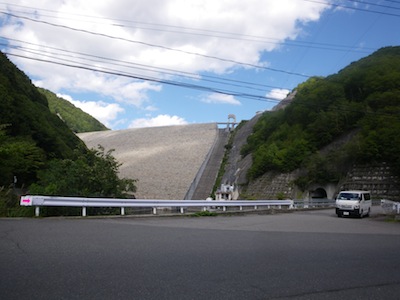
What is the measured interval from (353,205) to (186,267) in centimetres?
1654

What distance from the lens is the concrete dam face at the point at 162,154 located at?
45.6m

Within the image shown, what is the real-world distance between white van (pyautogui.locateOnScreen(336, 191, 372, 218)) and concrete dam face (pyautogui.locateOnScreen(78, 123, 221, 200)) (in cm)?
1468

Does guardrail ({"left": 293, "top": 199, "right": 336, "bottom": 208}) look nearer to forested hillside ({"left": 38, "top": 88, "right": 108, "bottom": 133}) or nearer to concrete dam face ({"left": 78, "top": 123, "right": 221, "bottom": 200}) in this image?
concrete dam face ({"left": 78, "top": 123, "right": 221, "bottom": 200})

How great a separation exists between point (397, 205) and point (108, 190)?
16421 mm

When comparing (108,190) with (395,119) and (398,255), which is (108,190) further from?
(395,119)

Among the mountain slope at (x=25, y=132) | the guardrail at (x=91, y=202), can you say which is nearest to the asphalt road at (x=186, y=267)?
the guardrail at (x=91, y=202)

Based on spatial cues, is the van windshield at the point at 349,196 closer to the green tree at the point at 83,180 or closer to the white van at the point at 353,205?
the white van at the point at 353,205

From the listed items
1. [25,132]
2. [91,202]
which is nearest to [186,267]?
[91,202]

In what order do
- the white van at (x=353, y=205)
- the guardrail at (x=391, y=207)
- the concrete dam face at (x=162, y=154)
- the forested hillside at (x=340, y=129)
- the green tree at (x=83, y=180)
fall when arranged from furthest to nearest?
the concrete dam face at (x=162, y=154), the forested hillside at (x=340, y=129), the guardrail at (x=391, y=207), the white van at (x=353, y=205), the green tree at (x=83, y=180)

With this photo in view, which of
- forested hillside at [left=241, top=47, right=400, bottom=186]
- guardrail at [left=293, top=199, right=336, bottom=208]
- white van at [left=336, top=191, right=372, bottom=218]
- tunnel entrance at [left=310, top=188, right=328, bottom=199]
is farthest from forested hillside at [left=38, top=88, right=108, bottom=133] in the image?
white van at [left=336, top=191, right=372, bottom=218]

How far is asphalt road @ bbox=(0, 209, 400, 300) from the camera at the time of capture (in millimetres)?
4379

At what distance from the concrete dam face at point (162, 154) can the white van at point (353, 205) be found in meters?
14.7

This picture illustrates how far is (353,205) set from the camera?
19.7m

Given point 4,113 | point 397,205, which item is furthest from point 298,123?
point 4,113
